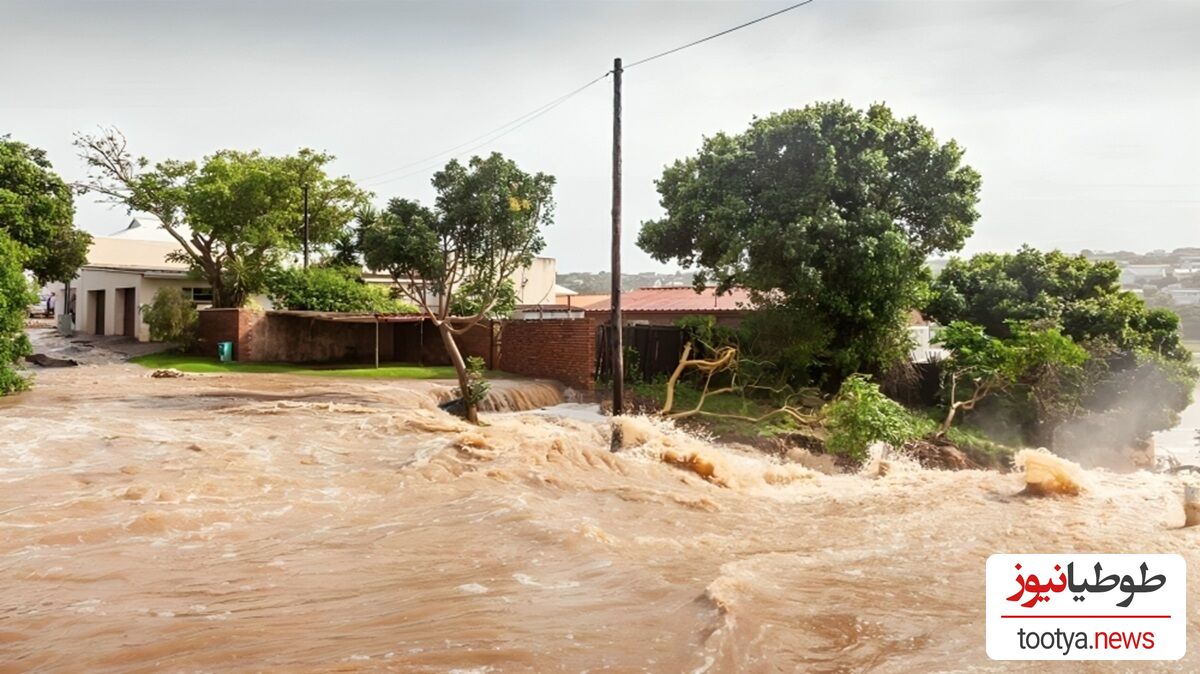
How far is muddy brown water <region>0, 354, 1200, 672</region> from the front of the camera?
194 inches

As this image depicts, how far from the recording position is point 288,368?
898 inches

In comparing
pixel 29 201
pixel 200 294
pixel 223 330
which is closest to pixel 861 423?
pixel 223 330

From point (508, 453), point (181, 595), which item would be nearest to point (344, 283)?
point (508, 453)

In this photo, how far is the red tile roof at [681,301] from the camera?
82.9ft

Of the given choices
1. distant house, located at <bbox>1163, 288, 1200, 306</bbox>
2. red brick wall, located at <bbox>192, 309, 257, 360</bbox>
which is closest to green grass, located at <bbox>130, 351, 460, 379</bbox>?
red brick wall, located at <bbox>192, 309, 257, 360</bbox>

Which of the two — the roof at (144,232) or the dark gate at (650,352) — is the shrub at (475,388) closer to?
the dark gate at (650,352)

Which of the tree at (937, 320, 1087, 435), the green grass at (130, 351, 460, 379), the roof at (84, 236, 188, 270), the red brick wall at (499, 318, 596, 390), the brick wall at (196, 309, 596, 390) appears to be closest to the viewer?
the tree at (937, 320, 1087, 435)

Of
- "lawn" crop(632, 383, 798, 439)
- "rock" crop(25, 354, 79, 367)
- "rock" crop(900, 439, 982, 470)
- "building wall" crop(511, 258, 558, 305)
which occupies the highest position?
"building wall" crop(511, 258, 558, 305)

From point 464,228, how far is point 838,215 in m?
7.68

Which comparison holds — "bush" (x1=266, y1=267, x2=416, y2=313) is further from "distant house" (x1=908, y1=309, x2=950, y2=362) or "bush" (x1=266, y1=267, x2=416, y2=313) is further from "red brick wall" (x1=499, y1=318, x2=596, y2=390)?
"distant house" (x1=908, y1=309, x2=950, y2=362)

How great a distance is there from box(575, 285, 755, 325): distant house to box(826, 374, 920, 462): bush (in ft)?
27.4

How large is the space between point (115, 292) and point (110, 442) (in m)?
21.2

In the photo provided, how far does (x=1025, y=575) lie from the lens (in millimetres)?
5734

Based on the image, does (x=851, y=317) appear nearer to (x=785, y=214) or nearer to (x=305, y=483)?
(x=785, y=214)
